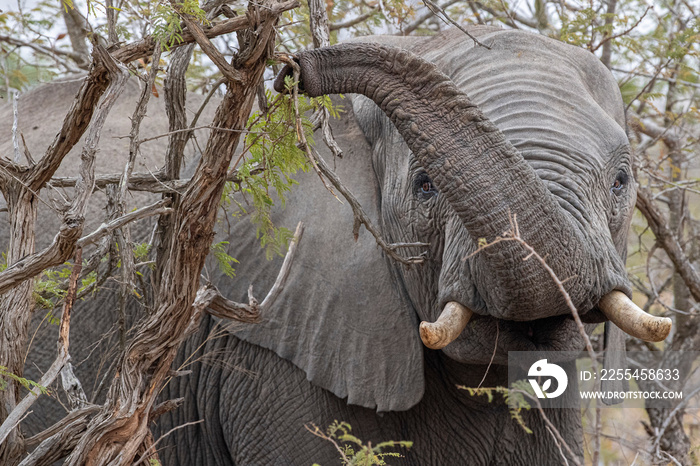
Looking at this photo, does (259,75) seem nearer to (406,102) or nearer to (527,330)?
(406,102)

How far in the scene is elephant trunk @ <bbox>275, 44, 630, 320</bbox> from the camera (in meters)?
2.07

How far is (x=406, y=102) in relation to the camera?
222 cm

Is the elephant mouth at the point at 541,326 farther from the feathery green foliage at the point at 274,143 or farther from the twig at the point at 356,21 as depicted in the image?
→ the twig at the point at 356,21

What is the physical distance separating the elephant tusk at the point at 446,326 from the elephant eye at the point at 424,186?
40 centimetres

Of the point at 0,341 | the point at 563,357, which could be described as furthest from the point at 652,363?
the point at 0,341

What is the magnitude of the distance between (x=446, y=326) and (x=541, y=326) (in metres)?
0.38

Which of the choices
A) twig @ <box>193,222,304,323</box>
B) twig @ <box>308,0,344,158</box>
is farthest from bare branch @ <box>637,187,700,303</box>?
twig @ <box>193,222,304,323</box>

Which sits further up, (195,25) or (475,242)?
(195,25)

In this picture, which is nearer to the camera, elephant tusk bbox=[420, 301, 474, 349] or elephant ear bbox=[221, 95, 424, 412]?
elephant tusk bbox=[420, 301, 474, 349]

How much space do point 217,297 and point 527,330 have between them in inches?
35.3

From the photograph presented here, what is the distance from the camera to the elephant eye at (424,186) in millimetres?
2588

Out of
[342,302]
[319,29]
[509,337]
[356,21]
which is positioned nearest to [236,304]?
[342,302]

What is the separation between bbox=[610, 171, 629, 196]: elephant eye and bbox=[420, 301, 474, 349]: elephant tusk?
58cm

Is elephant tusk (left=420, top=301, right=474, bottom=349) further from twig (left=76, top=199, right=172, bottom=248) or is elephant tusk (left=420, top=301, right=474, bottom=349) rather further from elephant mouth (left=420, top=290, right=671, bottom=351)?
twig (left=76, top=199, right=172, bottom=248)
